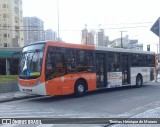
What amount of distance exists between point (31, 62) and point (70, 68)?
2.21 m

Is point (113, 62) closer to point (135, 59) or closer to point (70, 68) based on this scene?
point (135, 59)

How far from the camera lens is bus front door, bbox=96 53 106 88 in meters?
18.1

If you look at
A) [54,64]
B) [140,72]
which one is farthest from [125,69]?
[54,64]

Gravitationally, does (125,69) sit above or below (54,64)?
below

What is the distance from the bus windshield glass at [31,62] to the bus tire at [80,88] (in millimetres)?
2725

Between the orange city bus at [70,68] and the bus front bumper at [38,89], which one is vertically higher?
the orange city bus at [70,68]

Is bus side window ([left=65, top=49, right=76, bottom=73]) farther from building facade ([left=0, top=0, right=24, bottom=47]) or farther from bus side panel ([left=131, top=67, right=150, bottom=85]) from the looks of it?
building facade ([left=0, top=0, right=24, bottom=47])

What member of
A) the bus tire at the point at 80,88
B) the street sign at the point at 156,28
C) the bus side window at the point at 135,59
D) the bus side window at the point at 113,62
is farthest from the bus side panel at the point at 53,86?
the bus side window at the point at 135,59

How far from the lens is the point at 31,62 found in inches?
594

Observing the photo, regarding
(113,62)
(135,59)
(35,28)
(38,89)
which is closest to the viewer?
(38,89)

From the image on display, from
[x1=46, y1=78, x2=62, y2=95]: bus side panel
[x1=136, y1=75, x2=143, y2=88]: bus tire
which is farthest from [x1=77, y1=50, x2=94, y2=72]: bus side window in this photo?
[x1=136, y1=75, x2=143, y2=88]: bus tire

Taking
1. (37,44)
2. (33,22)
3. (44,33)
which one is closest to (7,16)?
(33,22)

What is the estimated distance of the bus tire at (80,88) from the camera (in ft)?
53.7

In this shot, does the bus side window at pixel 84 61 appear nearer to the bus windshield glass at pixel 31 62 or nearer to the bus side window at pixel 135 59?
the bus windshield glass at pixel 31 62
